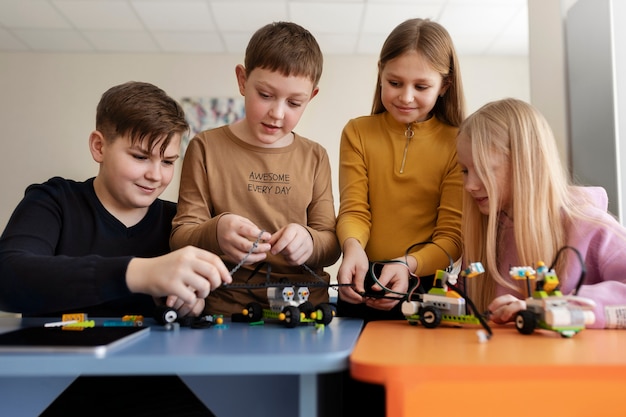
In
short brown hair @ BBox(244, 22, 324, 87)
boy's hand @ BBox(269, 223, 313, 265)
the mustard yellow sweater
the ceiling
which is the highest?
the ceiling

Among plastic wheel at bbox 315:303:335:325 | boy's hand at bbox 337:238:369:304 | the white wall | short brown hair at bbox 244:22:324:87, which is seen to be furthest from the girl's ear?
the white wall

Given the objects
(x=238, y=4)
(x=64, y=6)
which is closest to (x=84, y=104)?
(x=64, y=6)

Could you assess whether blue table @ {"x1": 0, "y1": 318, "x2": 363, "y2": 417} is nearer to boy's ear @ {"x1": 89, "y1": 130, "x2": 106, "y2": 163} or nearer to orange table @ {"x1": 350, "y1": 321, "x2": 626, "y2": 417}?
orange table @ {"x1": 350, "y1": 321, "x2": 626, "y2": 417}

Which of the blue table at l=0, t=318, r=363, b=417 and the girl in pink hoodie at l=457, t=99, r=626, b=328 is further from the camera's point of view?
the girl in pink hoodie at l=457, t=99, r=626, b=328

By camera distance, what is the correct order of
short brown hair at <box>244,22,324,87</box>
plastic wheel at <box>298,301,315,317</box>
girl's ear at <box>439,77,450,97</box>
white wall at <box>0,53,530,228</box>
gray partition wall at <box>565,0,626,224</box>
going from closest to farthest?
plastic wheel at <box>298,301,315,317</box> < short brown hair at <box>244,22,324,87</box> < girl's ear at <box>439,77,450,97</box> < gray partition wall at <box>565,0,626,224</box> < white wall at <box>0,53,530,228</box>

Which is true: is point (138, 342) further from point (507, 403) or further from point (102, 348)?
point (507, 403)

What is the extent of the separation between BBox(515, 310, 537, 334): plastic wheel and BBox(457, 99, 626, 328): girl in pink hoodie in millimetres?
182

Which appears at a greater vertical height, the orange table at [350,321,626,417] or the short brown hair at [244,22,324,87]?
the short brown hair at [244,22,324,87]

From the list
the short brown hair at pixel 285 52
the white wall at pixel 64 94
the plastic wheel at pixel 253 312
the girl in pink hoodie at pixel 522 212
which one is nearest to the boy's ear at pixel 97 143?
the short brown hair at pixel 285 52

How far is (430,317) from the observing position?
87 centimetres

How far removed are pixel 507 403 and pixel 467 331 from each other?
0.91 feet

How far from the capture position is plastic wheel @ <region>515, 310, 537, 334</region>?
0.77 meters

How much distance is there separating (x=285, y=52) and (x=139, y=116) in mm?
362

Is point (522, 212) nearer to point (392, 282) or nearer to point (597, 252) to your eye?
point (597, 252)
